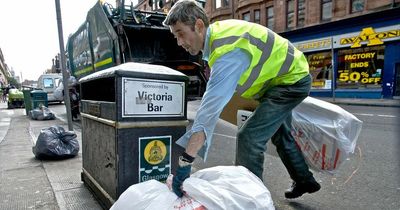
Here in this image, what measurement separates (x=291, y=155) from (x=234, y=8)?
24.8m

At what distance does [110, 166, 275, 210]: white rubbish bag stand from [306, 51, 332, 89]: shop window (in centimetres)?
1853

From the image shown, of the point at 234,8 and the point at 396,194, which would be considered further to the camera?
the point at 234,8

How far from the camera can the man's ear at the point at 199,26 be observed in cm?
189

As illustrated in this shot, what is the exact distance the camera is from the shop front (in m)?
16.3

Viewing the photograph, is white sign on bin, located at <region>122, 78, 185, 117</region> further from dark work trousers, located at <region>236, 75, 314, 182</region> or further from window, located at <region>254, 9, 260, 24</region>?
window, located at <region>254, 9, 260, 24</region>

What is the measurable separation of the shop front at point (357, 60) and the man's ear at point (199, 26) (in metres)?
16.1

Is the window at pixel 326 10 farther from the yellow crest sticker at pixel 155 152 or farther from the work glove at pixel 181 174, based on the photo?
the work glove at pixel 181 174

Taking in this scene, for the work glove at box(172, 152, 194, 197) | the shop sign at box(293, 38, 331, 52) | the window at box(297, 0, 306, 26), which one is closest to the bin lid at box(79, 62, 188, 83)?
the work glove at box(172, 152, 194, 197)

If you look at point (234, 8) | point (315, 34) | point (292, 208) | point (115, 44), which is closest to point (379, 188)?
point (292, 208)

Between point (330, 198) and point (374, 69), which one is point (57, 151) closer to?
point (330, 198)

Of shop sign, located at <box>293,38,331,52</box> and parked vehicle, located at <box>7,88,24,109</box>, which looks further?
parked vehicle, located at <box>7,88,24,109</box>

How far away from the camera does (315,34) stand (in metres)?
20.1

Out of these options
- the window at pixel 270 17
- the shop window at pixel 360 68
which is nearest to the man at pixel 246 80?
the shop window at pixel 360 68

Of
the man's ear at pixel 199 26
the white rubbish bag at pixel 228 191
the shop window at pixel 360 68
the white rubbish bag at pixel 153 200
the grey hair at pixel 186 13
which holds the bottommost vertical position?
the white rubbish bag at pixel 153 200
